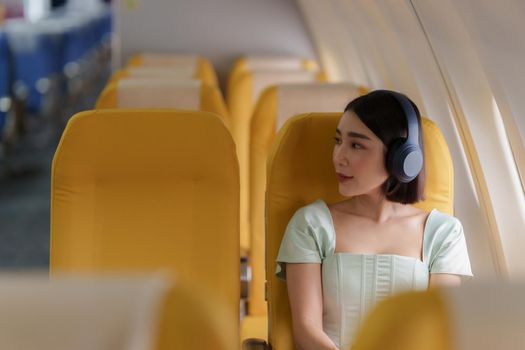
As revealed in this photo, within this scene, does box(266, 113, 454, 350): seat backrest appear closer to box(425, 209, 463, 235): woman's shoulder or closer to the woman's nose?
box(425, 209, 463, 235): woman's shoulder

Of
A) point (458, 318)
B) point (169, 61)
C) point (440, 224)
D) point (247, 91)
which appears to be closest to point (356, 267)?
point (440, 224)

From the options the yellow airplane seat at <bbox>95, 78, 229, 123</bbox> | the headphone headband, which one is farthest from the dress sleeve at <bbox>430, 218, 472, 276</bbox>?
the yellow airplane seat at <bbox>95, 78, 229, 123</bbox>

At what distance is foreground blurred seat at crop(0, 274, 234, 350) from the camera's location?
3.34 ft

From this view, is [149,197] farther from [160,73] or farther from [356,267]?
[160,73]

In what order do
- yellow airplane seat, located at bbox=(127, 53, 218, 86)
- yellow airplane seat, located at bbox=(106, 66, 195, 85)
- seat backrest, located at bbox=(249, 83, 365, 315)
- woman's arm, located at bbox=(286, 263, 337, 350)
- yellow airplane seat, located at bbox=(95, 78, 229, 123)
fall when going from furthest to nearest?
yellow airplane seat, located at bbox=(127, 53, 218, 86) → yellow airplane seat, located at bbox=(106, 66, 195, 85) → yellow airplane seat, located at bbox=(95, 78, 229, 123) → seat backrest, located at bbox=(249, 83, 365, 315) → woman's arm, located at bbox=(286, 263, 337, 350)

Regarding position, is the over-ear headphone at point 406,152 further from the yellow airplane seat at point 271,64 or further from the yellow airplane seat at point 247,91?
Answer: the yellow airplane seat at point 271,64

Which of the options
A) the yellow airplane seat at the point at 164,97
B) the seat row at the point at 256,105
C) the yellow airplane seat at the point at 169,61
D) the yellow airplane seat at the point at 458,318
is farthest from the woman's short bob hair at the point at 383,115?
the yellow airplane seat at the point at 169,61

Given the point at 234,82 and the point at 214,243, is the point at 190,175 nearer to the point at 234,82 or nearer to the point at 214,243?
the point at 214,243

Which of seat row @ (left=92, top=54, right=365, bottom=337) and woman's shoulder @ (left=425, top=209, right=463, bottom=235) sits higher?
seat row @ (left=92, top=54, right=365, bottom=337)

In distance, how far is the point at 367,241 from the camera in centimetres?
280

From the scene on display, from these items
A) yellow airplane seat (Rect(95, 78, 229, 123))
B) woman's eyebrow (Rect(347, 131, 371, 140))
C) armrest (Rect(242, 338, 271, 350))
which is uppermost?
yellow airplane seat (Rect(95, 78, 229, 123))

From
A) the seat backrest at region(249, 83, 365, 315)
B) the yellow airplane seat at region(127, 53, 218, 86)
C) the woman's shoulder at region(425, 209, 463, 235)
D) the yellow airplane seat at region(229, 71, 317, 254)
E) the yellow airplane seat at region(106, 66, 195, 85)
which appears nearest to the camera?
the woman's shoulder at region(425, 209, 463, 235)

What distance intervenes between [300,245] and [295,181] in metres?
0.28

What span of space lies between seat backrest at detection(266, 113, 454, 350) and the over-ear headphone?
0.21m
